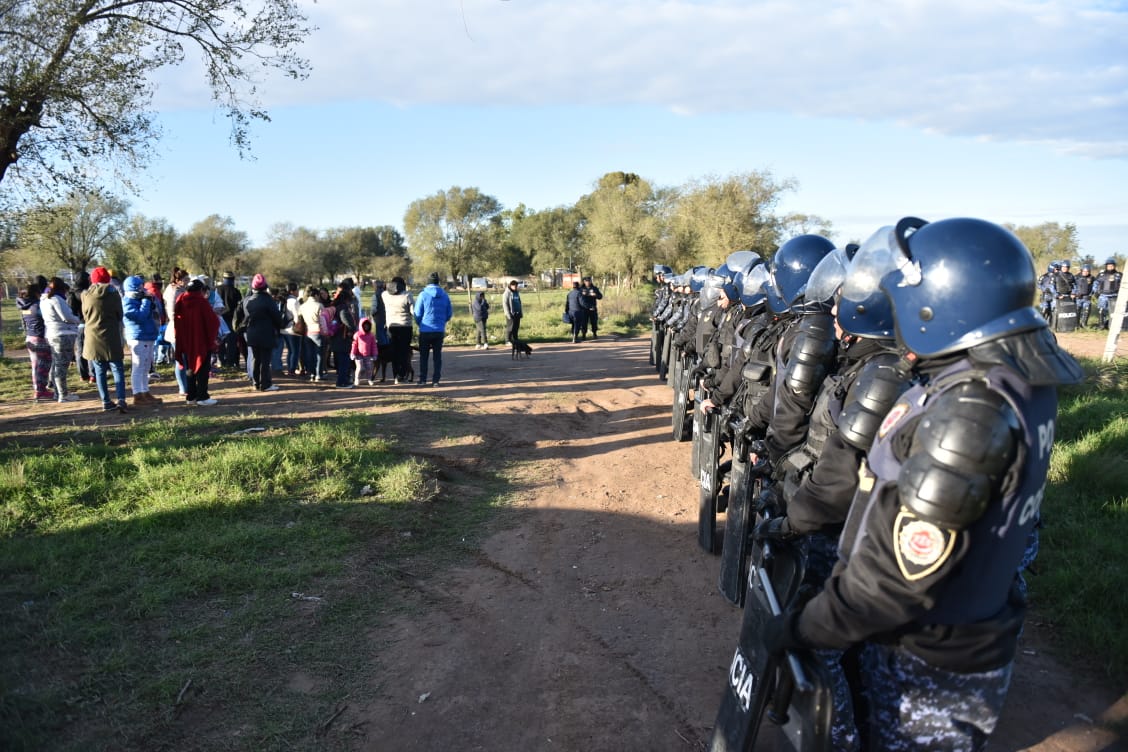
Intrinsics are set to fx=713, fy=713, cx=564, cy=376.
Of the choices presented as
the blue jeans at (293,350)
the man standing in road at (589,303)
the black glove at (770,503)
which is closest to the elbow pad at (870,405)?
the black glove at (770,503)

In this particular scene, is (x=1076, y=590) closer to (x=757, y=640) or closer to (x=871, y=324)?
(x=871, y=324)

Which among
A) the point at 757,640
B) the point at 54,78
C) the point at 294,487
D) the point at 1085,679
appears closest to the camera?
the point at 757,640

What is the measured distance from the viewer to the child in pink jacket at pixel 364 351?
12430 millimetres

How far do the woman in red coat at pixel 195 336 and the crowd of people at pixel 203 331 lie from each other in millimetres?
14

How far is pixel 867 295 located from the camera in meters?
3.01

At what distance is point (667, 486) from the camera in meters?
7.41

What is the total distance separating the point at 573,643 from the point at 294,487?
3.48 m

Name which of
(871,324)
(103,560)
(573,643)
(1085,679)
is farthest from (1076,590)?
(103,560)

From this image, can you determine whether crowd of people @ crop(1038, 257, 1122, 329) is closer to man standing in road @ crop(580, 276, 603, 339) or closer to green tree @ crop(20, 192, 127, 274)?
man standing in road @ crop(580, 276, 603, 339)

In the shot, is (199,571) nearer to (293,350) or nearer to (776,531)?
(776,531)

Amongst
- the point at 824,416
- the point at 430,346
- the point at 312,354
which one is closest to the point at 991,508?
the point at 824,416

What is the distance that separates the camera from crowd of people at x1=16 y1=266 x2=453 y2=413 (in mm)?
9578

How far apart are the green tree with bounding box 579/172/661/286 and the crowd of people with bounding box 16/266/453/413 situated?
22058 mm

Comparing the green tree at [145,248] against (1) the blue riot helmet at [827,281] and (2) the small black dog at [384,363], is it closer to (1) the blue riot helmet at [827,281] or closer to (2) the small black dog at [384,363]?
(2) the small black dog at [384,363]
